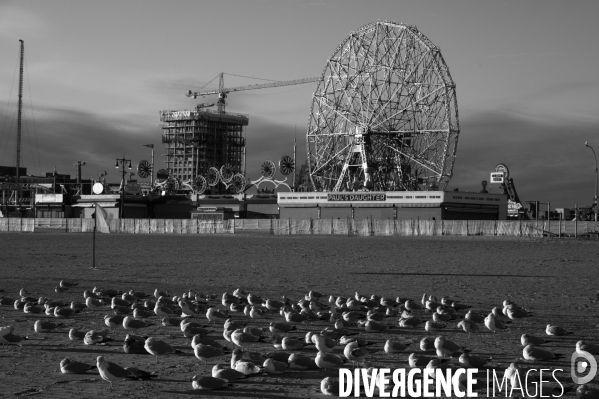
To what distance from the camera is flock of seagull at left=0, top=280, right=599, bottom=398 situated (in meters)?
11.0

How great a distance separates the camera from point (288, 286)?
2431cm

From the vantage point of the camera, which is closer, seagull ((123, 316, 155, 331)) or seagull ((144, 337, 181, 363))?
seagull ((144, 337, 181, 363))

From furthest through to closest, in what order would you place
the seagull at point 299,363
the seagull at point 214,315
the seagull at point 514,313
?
the seagull at point 514,313 → the seagull at point 214,315 → the seagull at point 299,363

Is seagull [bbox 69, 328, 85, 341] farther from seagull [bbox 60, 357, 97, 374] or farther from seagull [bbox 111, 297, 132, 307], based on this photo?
seagull [bbox 111, 297, 132, 307]

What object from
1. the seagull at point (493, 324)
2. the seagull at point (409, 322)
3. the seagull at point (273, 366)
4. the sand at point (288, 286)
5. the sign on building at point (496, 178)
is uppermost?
the sign on building at point (496, 178)

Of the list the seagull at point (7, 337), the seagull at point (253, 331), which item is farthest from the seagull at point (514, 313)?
the seagull at point (7, 337)

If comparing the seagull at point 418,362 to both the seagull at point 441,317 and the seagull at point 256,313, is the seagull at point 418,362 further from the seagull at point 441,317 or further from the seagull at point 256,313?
the seagull at point 256,313

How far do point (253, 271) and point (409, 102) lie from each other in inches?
3284

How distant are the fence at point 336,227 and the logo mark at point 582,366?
159ft

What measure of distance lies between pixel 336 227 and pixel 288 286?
46.8 meters

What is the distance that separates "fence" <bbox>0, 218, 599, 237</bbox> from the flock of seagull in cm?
4548

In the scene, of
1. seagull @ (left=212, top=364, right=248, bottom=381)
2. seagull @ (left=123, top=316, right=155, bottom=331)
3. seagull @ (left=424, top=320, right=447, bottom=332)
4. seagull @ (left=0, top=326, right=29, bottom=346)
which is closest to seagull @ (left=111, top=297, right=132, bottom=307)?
seagull @ (left=123, top=316, right=155, bottom=331)

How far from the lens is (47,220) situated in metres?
88.9

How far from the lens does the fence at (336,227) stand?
6234 cm
